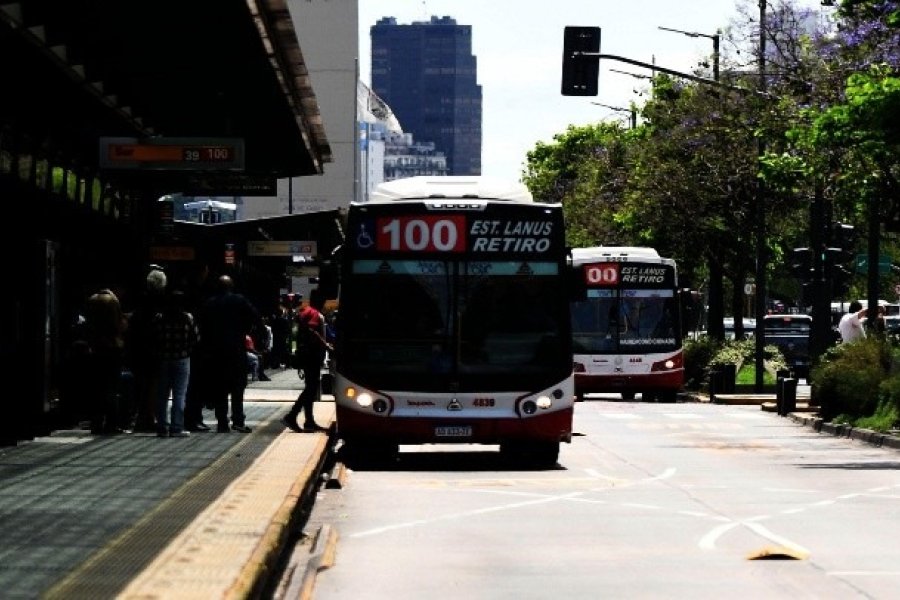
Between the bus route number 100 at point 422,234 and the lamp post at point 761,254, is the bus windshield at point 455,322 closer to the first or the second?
the bus route number 100 at point 422,234

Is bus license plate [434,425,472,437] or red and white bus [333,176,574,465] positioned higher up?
red and white bus [333,176,574,465]

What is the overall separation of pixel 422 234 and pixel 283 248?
25339 mm

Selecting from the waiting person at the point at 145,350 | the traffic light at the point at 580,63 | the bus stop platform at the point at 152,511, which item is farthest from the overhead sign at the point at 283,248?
the bus stop platform at the point at 152,511

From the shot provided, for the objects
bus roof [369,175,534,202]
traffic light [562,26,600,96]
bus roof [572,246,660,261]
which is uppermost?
traffic light [562,26,600,96]

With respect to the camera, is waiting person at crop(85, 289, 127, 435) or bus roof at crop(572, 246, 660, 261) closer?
waiting person at crop(85, 289, 127, 435)

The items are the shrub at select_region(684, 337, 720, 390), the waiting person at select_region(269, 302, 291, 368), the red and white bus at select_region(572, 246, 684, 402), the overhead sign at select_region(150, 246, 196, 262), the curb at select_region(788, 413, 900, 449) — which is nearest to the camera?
the curb at select_region(788, 413, 900, 449)

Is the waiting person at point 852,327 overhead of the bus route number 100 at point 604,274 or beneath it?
beneath

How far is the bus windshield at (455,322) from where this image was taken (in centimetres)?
2402

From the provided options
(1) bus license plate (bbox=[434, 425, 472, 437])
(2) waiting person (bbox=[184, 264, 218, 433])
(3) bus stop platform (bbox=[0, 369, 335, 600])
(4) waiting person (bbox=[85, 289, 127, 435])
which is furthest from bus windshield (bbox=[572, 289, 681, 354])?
(1) bus license plate (bbox=[434, 425, 472, 437])

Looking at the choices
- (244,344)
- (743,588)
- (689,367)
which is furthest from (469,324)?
(689,367)

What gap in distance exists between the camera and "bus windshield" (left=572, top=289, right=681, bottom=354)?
47562 mm

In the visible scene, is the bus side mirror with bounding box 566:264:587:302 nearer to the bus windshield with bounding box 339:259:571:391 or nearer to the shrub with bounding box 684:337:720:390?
the bus windshield with bounding box 339:259:571:391

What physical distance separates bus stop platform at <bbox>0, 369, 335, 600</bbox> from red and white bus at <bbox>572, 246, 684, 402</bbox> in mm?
22261

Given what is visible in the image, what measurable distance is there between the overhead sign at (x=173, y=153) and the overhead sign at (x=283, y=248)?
76.5 ft
